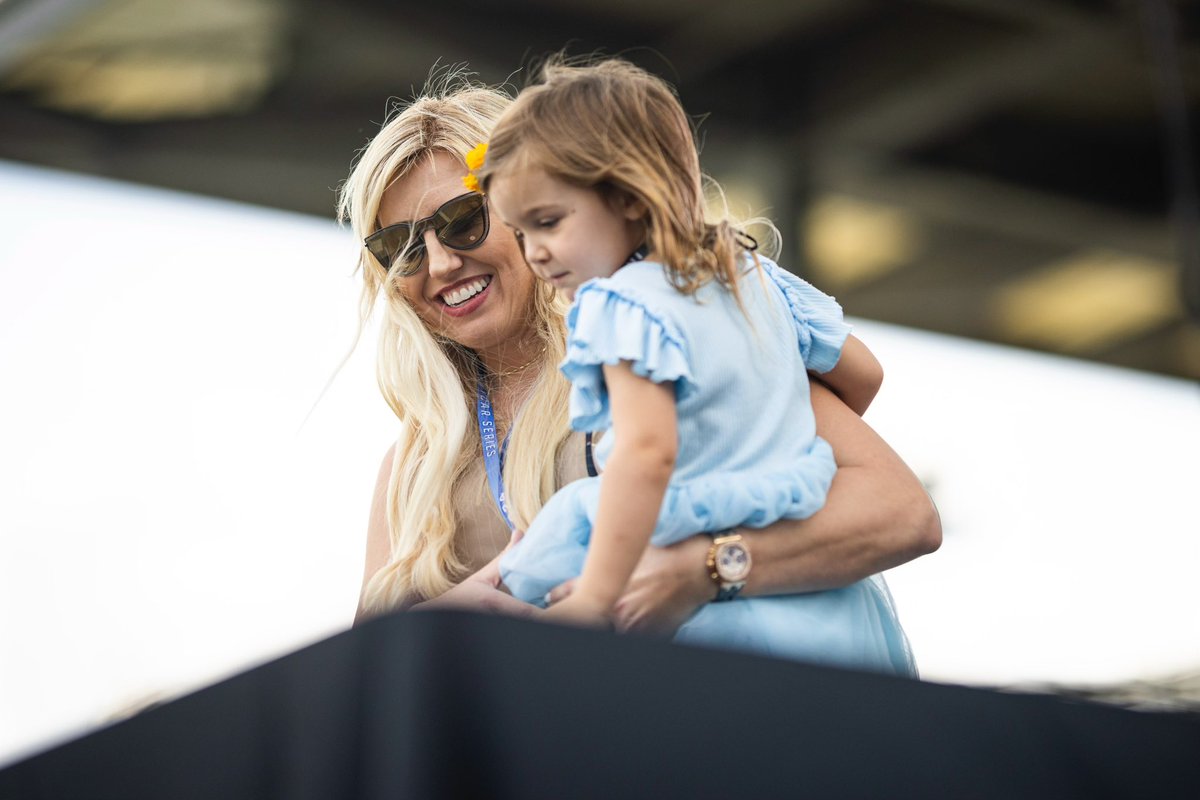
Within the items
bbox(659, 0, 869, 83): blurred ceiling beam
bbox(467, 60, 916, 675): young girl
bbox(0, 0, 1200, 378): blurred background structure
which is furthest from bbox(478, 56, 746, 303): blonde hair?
bbox(659, 0, 869, 83): blurred ceiling beam

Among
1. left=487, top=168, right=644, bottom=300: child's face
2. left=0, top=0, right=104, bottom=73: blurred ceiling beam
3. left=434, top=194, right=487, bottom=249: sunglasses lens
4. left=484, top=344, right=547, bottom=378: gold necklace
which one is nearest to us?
left=487, top=168, right=644, bottom=300: child's face

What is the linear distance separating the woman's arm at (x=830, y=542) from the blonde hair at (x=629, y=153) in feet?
0.73

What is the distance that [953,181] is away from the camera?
7.13 meters

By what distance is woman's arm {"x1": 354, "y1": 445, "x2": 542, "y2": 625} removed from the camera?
1.26 meters

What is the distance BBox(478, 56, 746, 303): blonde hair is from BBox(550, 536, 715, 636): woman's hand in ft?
0.73

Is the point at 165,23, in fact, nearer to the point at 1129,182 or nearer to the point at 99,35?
the point at 99,35

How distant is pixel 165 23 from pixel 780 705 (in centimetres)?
469

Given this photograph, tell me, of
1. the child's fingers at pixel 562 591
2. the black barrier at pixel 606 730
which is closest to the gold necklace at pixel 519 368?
the child's fingers at pixel 562 591

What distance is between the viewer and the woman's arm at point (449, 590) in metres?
1.26

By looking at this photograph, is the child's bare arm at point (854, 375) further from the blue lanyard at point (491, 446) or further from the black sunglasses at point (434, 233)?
the black sunglasses at point (434, 233)

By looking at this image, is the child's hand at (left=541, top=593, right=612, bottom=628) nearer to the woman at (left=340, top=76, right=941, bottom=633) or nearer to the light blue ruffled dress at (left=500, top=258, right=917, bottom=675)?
the light blue ruffled dress at (left=500, top=258, right=917, bottom=675)

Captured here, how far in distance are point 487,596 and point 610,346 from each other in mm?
333

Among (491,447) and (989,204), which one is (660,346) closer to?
(491,447)

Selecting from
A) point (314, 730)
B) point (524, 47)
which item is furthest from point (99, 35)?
point (314, 730)
